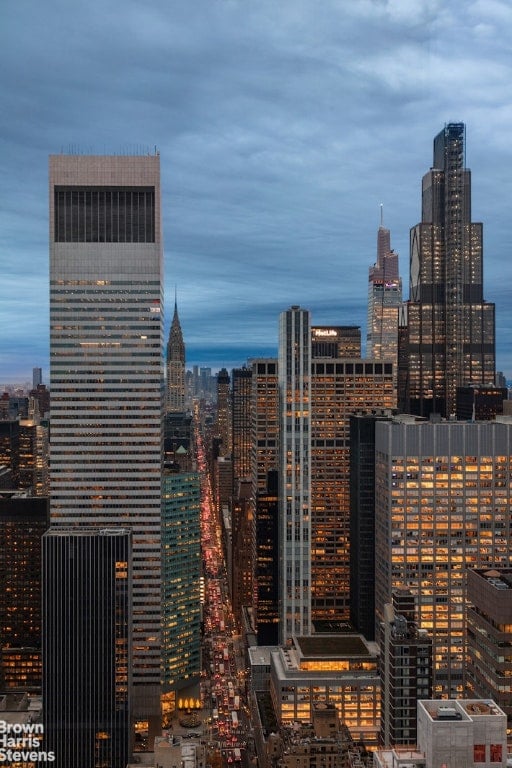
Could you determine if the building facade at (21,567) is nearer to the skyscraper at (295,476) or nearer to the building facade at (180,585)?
the building facade at (180,585)

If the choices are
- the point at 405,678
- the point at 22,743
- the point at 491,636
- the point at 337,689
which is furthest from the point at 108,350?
the point at 491,636

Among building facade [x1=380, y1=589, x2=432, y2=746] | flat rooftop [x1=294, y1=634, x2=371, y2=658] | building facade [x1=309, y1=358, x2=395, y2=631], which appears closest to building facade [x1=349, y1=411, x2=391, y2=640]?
flat rooftop [x1=294, y1=634, x2=371, y2=658]

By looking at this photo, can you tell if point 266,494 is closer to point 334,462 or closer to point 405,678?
point 334,462

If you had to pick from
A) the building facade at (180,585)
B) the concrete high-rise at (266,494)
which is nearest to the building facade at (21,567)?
the building facade at (180,585)

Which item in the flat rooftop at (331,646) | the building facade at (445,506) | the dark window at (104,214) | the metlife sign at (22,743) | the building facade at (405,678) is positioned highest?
the dark window at (104,214)

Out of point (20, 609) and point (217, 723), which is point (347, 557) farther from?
point (20, 609)

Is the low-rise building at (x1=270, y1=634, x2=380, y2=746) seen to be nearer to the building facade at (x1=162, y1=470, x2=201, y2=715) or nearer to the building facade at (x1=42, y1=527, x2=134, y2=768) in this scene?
the building facade at (x1=42, y1=527, x2=134, y2=768)

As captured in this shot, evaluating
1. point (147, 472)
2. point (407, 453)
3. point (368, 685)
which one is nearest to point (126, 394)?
point (147, 472)
